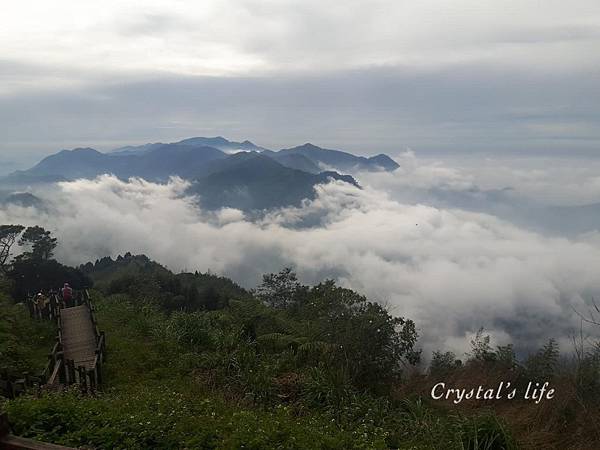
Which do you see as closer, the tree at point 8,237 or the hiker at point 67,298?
the hiker at point 67,298

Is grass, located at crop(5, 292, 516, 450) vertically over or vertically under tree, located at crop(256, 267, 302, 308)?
over

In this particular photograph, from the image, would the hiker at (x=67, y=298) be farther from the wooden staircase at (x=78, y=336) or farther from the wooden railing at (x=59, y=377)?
the wooden railing at (x=59, y=377)

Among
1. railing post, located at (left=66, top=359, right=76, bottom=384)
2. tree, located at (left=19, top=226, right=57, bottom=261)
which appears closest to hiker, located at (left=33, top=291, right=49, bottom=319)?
railing post, located at (left=66, top=359, right=76, bottom=384)

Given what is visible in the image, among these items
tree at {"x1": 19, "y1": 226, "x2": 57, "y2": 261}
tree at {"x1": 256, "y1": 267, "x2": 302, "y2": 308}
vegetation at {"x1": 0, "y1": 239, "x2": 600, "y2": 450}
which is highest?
tree at {"x1": 19, "y1": 226, "x2": 57, "y2": 261}

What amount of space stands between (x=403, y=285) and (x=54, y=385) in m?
191

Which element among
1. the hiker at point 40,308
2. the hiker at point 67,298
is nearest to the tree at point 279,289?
the hiker at point 67,298

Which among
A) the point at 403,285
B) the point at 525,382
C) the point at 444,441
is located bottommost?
the point at 403,285

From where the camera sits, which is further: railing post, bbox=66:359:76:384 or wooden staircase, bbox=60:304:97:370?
wooden staircase, bbox=60:304:97:370

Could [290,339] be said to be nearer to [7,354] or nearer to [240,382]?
[240,382]

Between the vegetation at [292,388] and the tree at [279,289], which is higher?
the vegetation at [292,388]

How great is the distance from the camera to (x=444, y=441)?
791 centimetres

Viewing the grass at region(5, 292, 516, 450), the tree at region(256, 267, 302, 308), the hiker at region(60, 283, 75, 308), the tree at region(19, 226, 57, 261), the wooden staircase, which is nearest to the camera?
the grass at region(5, 292, 516, 450)

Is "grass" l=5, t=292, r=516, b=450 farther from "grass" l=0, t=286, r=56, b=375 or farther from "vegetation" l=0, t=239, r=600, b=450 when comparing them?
"grass" l=0, t=286, r=56, b=375

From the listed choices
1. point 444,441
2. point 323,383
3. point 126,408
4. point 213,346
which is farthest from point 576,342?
point 213,346
